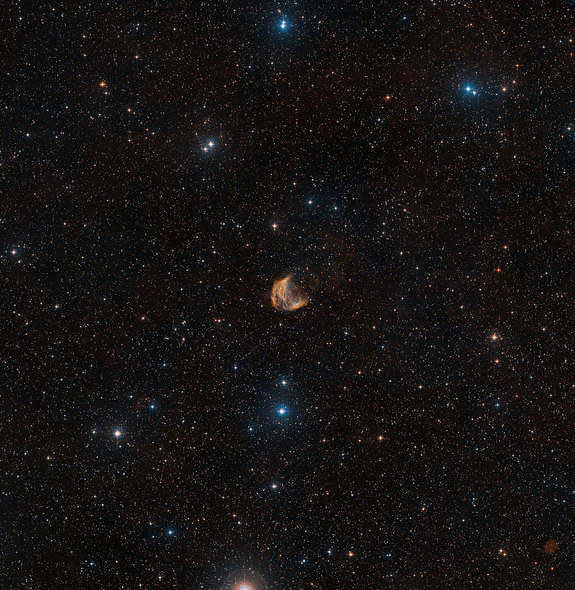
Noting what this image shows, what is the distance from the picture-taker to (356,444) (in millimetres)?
878

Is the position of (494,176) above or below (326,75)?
below

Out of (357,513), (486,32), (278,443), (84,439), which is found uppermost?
(486,32)

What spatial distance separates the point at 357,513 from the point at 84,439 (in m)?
0.47

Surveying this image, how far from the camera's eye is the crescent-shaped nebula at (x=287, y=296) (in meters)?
0.86

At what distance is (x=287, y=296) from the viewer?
866 mm

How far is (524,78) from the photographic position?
0.87 m

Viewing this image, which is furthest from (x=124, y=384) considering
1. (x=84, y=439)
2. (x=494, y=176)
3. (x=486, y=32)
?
(x=486, y=32)

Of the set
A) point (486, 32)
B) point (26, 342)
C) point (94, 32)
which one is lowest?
point (26, 342)

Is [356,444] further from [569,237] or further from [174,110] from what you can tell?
[174,110]

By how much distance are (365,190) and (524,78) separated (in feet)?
1.06

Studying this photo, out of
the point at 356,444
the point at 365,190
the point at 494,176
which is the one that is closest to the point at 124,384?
the point at 356,444

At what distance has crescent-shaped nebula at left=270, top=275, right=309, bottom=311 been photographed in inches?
34.0

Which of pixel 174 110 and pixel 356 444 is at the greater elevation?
pixel 174 110

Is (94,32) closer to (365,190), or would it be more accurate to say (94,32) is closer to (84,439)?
(365,190)
